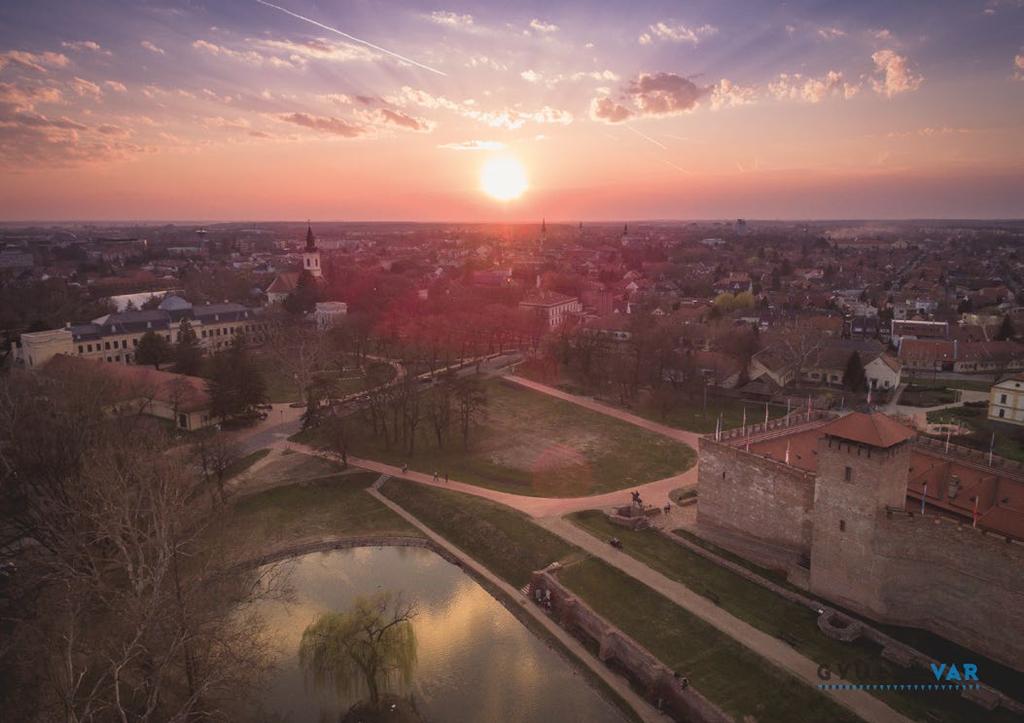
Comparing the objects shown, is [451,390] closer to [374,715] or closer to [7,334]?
[374,715]

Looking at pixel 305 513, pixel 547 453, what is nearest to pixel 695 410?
pixel 547 453

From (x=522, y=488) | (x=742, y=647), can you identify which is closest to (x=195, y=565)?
(x=522, y=488)

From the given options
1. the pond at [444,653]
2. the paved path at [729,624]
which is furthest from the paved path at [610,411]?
the pond at [444,653]

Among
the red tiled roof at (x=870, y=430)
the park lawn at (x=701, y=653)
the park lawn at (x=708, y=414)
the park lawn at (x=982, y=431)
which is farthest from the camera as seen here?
the park lawn at (x=708, y=414)

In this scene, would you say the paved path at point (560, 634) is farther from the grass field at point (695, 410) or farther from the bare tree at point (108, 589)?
the grass field at point (695, 410)

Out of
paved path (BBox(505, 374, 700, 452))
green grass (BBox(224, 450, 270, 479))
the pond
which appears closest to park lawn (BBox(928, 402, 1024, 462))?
paved path (BBox(505, 374, 700, 452))
